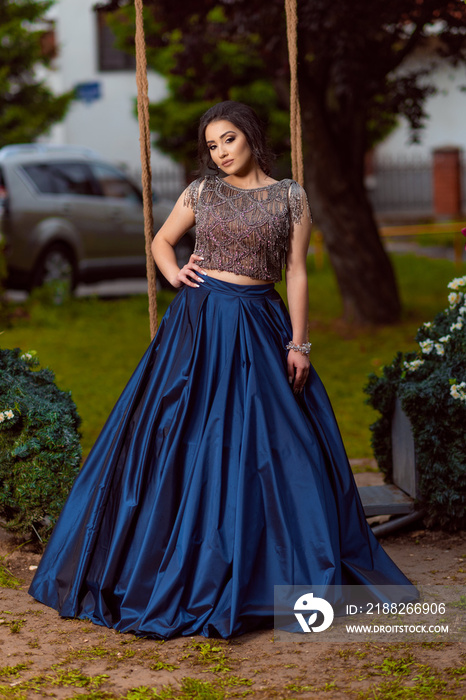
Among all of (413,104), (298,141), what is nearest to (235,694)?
(298,141)

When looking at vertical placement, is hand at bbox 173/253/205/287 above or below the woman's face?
below

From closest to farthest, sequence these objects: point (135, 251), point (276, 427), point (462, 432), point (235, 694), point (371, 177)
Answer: point (235, 694), point (276, 427), point (462, 432), point (135, 251), point (371, 177)

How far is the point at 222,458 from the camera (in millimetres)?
3301

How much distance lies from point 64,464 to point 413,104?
551 centimetres

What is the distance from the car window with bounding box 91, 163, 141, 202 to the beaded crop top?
9.53m

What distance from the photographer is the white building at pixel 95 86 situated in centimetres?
2380

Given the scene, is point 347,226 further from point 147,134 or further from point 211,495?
point 211,495

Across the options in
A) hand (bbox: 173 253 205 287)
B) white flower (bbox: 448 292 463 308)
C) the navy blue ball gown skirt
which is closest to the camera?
the navy blue ball gown skirt

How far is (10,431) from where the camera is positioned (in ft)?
13.1

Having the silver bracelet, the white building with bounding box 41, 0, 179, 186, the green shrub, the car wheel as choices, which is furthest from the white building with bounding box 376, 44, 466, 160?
the silver bracelet

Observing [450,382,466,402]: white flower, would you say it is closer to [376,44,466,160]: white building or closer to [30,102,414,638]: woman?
[30,102,414,638]: woman

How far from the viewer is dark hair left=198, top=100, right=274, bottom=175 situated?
3426mm

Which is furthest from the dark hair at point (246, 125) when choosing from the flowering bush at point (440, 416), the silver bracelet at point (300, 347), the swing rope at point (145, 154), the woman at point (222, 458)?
the flowering bush at point (440, 416)

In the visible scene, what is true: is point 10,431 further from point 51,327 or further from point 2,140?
point 2,140
